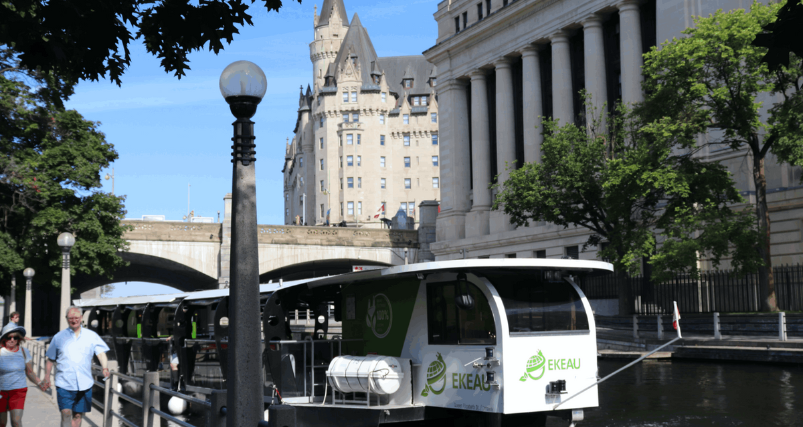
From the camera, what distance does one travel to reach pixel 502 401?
11539 mm

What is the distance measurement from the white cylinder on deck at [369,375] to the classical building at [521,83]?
106 ft

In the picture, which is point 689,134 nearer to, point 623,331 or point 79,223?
point 623,331

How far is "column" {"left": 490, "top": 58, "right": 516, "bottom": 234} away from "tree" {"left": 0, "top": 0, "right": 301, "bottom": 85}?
51.2 m

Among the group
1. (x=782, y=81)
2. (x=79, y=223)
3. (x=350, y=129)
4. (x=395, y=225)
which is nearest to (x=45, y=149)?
(x=79, y=223)

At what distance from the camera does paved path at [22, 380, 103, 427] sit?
13500mm

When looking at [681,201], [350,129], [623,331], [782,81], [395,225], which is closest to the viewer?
[782,81]

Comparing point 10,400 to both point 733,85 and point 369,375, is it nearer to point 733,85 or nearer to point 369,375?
point 369,375

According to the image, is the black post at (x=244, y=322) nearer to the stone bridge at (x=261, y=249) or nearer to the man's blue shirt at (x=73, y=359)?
the man's blue shirt at (x=73, y=359)

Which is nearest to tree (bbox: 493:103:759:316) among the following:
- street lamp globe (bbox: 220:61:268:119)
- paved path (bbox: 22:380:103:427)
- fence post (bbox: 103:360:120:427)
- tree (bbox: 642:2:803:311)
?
tree (bbox: 642:2:803:311)

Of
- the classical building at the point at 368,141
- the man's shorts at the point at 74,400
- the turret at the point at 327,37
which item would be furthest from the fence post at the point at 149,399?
the turret at the point at 327,37

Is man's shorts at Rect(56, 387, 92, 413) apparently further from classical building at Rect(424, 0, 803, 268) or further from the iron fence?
classical building at Rect(424, 0, 803, 268)

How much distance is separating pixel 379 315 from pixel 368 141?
112 metres

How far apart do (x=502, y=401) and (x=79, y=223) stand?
1317 inches

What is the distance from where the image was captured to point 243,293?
7.13 meters
